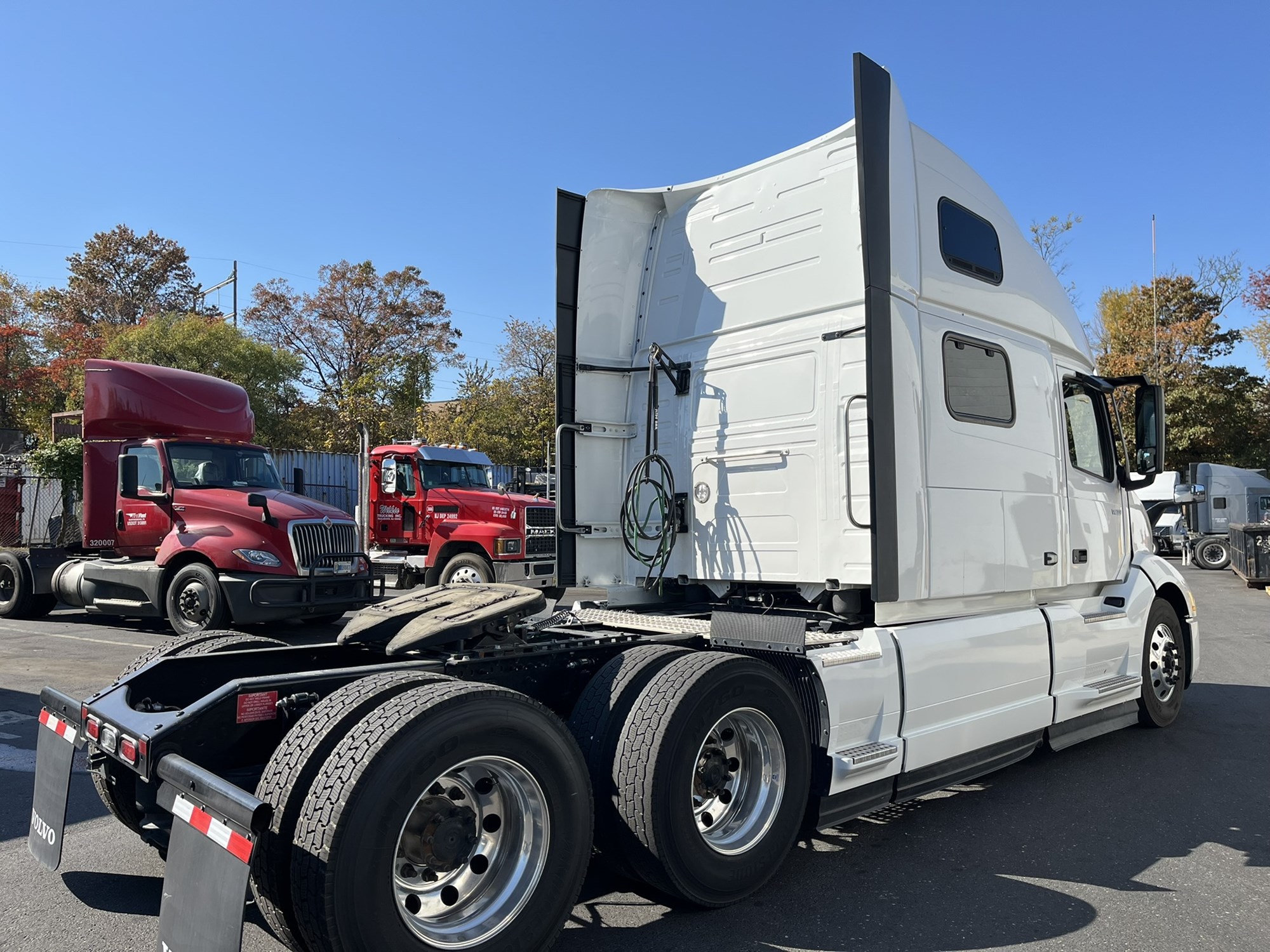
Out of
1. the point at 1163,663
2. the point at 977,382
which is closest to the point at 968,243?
the point at 977,382

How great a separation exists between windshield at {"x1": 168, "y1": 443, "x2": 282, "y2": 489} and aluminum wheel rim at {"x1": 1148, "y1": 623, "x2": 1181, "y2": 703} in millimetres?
10164

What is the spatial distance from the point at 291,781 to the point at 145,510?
9.88 meters

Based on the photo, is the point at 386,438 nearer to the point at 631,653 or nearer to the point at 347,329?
the point at 347,329

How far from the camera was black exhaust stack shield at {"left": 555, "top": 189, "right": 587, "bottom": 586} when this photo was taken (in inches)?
221

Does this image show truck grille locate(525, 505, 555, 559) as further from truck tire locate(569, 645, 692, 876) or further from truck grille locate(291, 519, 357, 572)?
truck tire locate(569, 645, 692, 876)

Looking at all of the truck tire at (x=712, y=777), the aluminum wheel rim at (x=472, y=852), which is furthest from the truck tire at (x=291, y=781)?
the truck tire at (x=712, y=777)

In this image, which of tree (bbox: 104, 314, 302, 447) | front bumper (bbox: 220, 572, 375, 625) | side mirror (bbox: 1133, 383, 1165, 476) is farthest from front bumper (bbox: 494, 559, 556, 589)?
tree (bbox: 104, 314, 302, 447)

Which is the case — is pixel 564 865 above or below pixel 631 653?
below

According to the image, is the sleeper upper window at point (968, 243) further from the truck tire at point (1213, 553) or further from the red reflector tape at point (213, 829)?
the truck tire at point (1213, 553)

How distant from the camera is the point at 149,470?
1126 cm

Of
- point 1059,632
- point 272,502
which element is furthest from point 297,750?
point 272,502

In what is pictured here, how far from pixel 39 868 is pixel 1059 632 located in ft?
18.0

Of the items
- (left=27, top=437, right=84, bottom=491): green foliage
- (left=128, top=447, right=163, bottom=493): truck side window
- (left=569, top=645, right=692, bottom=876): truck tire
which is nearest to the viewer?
(left=569, top=645, right=692, bottom=876): truck tire

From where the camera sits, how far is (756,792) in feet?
12.8
